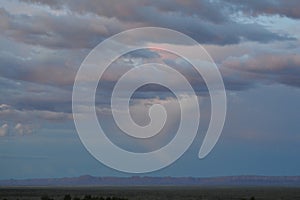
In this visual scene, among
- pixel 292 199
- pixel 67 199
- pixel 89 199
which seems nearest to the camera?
pixel 89 199

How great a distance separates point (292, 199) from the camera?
266 feet

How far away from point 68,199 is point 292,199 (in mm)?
34534

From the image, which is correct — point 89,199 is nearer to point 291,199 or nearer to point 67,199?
point 67,199

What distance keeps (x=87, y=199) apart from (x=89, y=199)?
0.34 meters

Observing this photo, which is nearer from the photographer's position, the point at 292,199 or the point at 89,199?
the point at 89,199

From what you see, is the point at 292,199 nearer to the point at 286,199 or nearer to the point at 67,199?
the point at 286,199

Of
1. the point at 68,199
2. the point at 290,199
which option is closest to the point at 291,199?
the point at 290,199

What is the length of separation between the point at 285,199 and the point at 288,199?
55cm

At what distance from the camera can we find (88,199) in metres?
57.9

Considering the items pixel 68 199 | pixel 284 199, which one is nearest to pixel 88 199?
pixel 68 199

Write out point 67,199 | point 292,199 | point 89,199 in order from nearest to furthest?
point 89,199 < point 67,199 < point 292,199

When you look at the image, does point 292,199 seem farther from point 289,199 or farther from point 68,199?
point 68,199

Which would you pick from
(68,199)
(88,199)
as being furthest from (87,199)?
(68,199)

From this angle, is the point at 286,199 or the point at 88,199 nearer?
the point at 88,199
